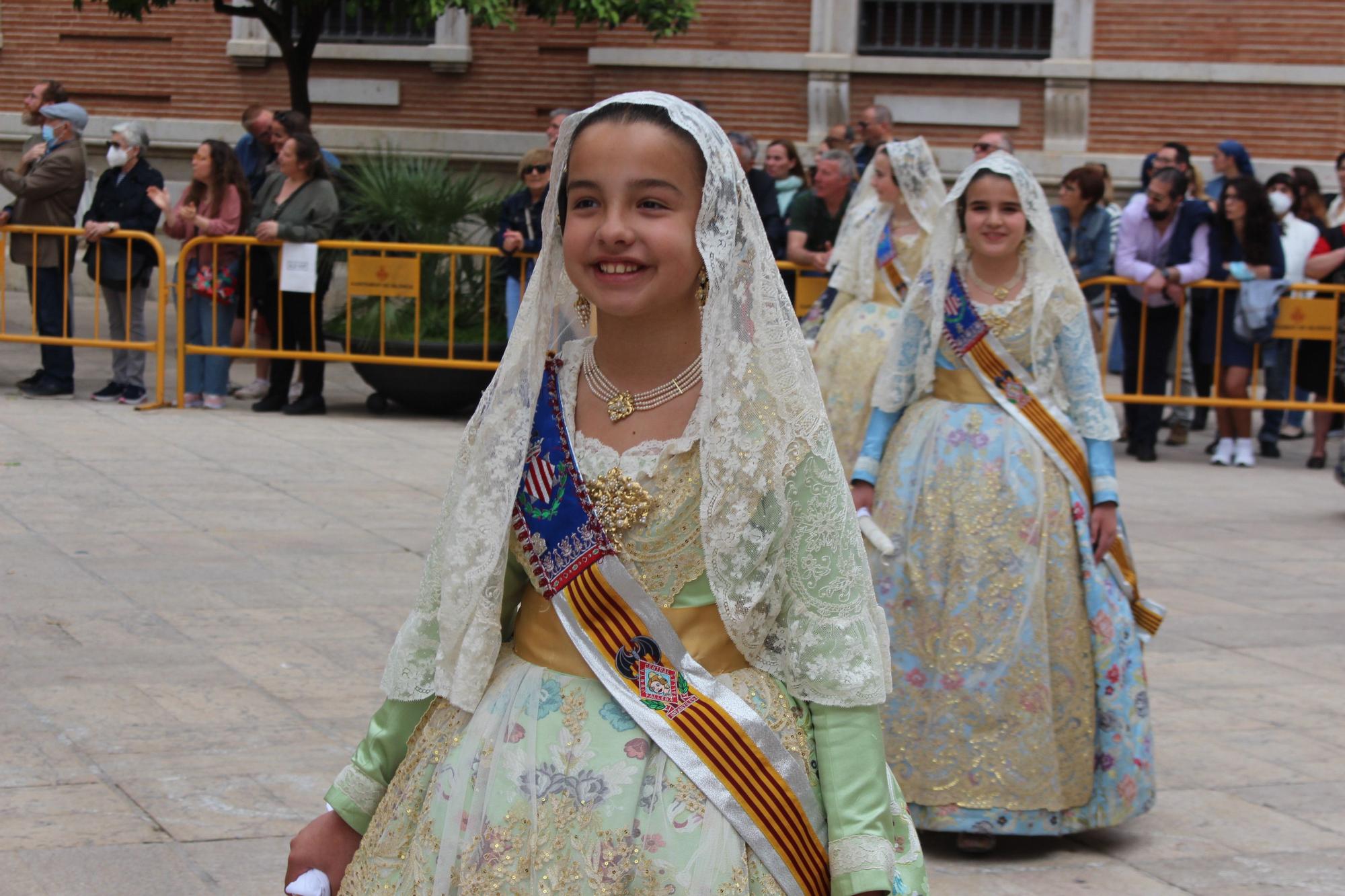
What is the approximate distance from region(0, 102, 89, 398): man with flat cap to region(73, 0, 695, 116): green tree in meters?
2.79

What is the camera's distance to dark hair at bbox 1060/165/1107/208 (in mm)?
12258

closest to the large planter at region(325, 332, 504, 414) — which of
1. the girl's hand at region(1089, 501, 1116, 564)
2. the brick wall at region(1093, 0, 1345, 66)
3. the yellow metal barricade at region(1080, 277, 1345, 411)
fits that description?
the yellow metal barricade at region(1080, 277, 1345, 411)

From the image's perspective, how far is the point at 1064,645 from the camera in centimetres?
507

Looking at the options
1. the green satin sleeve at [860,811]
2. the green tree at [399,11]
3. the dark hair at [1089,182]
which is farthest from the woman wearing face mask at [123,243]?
the green satin sleeve at [860,811]

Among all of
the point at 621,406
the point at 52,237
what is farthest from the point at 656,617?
the point at 52,237

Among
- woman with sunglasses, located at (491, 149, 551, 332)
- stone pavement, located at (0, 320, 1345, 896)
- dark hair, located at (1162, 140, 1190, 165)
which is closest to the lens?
stone pavement, located at (0, 320, 1345, 896)

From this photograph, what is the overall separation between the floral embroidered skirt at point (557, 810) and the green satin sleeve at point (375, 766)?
0.06m

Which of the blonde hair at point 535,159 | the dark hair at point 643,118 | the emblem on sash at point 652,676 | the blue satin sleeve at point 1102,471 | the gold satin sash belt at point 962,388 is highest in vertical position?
the dark hair at point 643,118

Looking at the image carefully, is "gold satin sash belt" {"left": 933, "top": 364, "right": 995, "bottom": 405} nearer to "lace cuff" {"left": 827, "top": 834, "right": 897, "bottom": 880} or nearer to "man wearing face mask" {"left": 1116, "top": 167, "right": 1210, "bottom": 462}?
"lace cuff" {"left": 827, "top": 834, "right": 897, "bottom": 880}

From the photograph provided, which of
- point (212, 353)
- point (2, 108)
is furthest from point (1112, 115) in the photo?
point (2, 108)

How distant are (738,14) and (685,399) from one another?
15305 mm

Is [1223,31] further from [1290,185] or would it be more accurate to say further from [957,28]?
[1290,185]

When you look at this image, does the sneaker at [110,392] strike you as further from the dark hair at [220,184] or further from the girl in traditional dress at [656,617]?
the girl in traditional dress at [656,617]

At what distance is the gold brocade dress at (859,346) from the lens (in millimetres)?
7973
